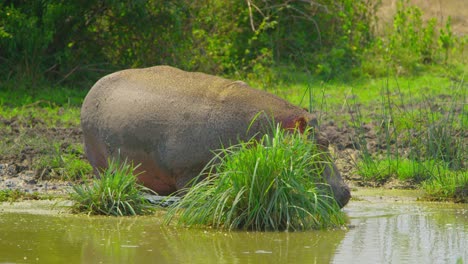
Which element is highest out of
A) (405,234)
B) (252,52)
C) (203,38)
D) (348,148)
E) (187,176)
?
(203,38)

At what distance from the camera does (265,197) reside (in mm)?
6855

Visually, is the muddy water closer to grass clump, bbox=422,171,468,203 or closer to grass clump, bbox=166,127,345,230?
grass clump, bbox=166,127,345,230

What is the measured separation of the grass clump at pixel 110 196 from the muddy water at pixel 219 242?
13cm

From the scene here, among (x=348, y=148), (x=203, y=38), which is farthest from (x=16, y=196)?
(x=203, y=38)

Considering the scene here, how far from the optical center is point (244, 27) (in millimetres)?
16688

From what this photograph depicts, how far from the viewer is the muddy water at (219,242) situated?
5.93 m

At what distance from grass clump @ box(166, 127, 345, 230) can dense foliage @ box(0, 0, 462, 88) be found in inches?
272

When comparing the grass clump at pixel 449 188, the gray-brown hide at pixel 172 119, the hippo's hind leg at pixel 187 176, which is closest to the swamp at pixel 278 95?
the grass clump at pixel 449 188

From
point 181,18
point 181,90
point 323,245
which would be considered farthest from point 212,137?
point 181,18

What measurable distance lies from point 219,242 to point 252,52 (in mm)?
10178

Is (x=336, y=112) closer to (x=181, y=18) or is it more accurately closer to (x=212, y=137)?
(x=181, y=18)

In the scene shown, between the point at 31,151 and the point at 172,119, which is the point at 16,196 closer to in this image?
the point at 172,119

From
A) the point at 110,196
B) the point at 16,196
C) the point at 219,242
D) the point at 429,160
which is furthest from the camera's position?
the point at 429,160

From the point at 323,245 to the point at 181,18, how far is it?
359 inches
